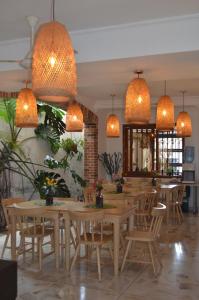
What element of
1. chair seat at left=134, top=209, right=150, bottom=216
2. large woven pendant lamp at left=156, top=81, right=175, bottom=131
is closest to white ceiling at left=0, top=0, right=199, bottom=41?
large woven pendant lamp at left=156, top=81, right=175, bottom=131

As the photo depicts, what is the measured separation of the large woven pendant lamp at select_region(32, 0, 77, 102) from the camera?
8.79 ft

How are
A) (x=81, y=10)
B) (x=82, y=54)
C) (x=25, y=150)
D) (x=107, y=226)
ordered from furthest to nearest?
(x=25, y=150) < (x=107, y=226) < (x=82, y=54) < (x=81, y=10)

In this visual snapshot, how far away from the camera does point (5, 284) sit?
306cm

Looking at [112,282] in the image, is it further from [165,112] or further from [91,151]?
[91,151]

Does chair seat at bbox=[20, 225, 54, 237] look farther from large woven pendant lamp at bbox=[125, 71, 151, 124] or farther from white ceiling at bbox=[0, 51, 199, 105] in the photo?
white ceiling at bbox=[0, 51, 199, 105]

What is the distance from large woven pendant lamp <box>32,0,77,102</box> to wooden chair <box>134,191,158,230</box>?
4.01 m

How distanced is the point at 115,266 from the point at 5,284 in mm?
1942

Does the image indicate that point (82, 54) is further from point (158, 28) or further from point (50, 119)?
point (50, 119)

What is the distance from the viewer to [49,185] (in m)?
5.43

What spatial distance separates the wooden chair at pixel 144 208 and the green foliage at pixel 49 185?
1.53 metres

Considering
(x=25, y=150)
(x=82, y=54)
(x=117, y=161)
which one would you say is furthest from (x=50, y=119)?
(x=82, y=54)

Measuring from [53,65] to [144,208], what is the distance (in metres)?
4.84

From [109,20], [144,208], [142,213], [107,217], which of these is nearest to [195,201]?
[144,208]

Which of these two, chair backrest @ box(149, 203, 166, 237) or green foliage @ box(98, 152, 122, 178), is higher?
green foliage @ box(98, 152, 122, 178)
